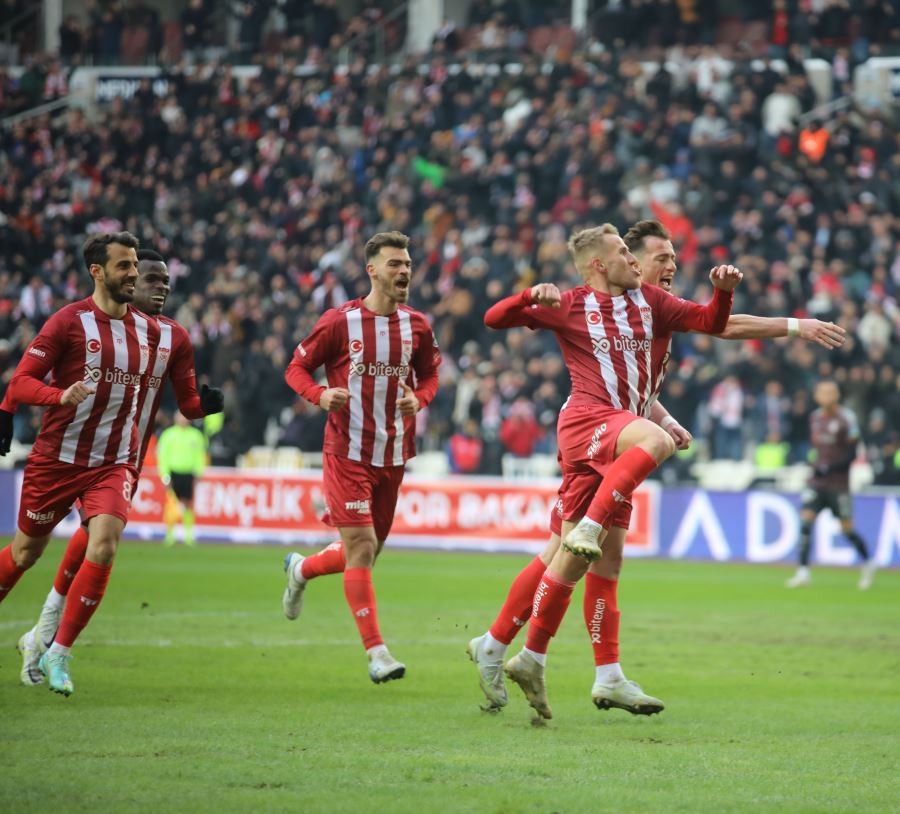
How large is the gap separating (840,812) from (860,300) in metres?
18.4

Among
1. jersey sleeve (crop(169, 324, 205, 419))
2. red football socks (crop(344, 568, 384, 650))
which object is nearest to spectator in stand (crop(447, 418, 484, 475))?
jersey sleeve (crop(169, 324, 205, 419))

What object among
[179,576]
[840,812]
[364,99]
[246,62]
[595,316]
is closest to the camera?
[840,812]

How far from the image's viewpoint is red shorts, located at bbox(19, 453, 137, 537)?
8.75 meters

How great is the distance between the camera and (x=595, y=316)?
26.8 feet

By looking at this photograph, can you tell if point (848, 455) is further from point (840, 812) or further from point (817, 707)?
point (840, 812)

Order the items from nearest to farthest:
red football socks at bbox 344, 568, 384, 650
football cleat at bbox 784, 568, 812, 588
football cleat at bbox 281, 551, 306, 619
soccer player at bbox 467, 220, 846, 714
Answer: soccer player at bbox 467, 220, 846, 714 < red football socks at bbox 344, 568, 384, 650 < football cleat at bbox 281, 551, 306, 619 < football cleat at bbox 784, 568, 812, 588

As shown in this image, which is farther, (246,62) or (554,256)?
(246,62)

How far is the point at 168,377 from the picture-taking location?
9438mm

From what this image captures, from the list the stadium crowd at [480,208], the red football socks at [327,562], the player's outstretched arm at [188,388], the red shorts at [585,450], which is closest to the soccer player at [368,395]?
the red football socks at [327,562]

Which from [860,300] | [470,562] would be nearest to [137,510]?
[470,562]

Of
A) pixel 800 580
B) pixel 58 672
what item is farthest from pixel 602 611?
pixel 800 580

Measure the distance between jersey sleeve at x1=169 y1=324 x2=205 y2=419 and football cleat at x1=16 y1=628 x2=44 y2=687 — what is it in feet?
5.32

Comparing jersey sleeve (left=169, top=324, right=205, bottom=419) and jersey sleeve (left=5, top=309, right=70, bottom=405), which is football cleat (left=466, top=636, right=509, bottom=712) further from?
jersey sleeve (left=5, top=309, right=70, bottom=405)

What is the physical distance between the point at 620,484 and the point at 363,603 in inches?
81.7
